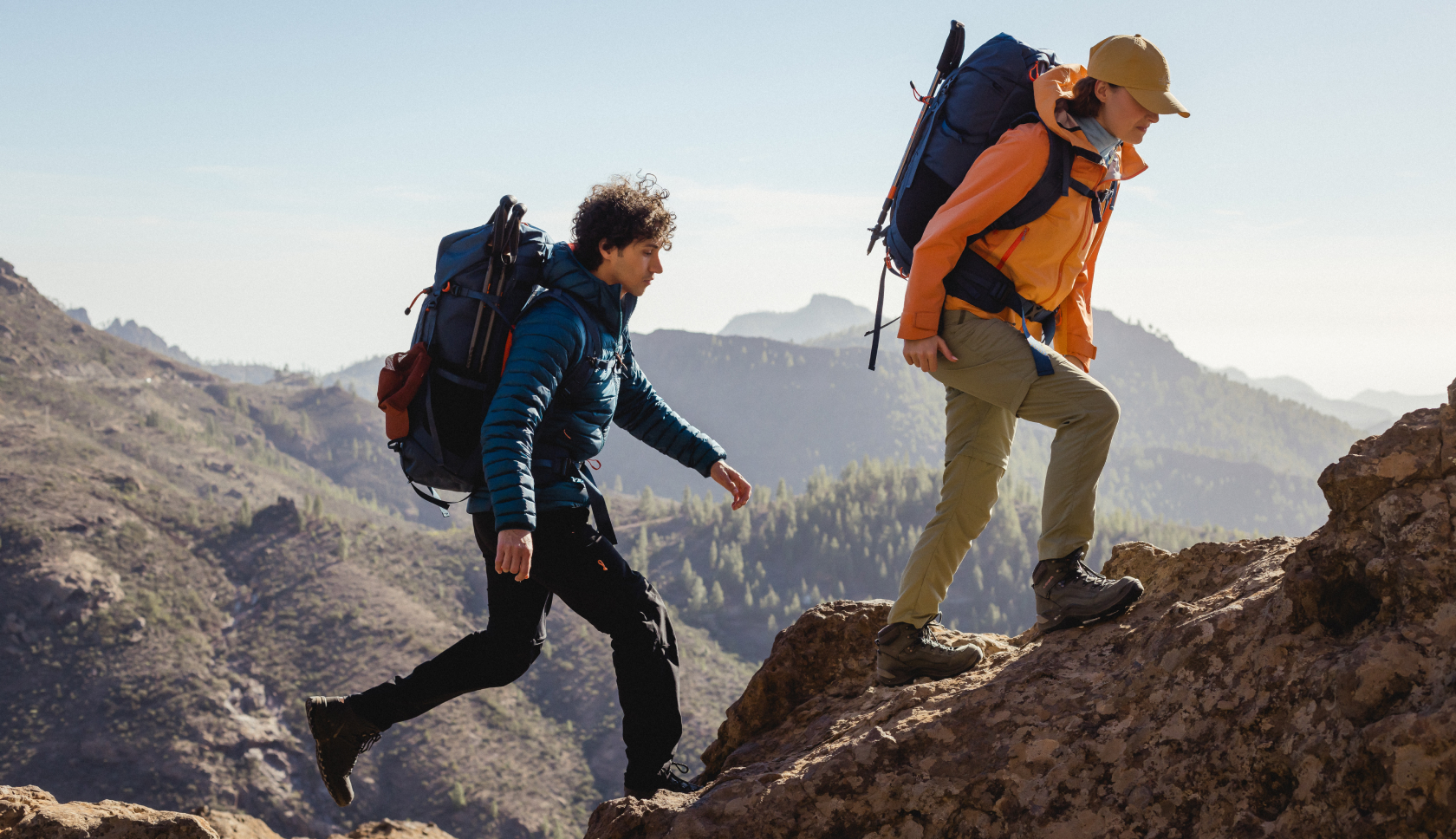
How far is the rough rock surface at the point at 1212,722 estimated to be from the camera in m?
2.63

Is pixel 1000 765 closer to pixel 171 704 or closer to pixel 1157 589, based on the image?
pixel 1157 589

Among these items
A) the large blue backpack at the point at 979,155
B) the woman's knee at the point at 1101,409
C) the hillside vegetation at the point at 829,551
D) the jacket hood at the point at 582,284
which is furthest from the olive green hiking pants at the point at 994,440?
the hillside vegetation at the point at 829,551

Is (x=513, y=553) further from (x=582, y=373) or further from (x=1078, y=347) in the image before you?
(x=1078, y=347)

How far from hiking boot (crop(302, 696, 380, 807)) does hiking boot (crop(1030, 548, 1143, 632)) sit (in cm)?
295

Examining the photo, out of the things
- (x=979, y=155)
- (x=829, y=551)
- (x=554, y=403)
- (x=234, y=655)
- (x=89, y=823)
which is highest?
(x=979, y=155)

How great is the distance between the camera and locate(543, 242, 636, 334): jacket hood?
409 centimetres

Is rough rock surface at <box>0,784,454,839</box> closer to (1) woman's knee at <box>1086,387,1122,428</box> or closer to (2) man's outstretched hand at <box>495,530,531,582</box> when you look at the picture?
(2) man's outstretched hand at <box>495,530,531,582</box>

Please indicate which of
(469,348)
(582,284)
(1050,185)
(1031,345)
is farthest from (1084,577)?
(469,348)

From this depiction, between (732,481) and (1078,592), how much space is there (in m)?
1.65

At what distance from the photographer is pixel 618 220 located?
161 inches

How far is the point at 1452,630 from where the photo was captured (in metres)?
2.68

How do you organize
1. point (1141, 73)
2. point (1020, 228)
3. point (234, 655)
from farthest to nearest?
point (234, 655), point (1020, 228), point (1141, 73)

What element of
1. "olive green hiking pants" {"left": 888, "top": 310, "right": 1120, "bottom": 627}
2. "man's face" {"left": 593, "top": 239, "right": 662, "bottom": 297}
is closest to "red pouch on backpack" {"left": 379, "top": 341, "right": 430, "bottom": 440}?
"man's face" {"left": 593, "top": 239, "right": 662, "bottom": 297}

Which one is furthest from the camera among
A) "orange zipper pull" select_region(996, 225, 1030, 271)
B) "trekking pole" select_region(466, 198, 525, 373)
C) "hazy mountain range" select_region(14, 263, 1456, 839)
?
"hazy mountain range" select_region(14, 263, 1456, 839)
